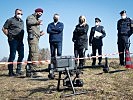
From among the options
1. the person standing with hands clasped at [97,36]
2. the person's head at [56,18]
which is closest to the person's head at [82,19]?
the person's head at [56,18]

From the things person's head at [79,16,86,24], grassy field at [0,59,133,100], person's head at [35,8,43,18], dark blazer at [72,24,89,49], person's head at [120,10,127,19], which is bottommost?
grassy field at [0,59,133,100]

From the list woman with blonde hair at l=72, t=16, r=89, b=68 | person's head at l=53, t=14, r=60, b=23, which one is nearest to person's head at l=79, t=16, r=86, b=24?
woman with blonde hair at l=72, t=16, r=89, b=68

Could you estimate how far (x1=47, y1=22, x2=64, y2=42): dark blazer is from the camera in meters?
12.0

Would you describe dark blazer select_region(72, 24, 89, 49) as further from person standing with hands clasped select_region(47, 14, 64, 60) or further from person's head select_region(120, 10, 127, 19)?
person's head select_region(120, 10, 127, 19)

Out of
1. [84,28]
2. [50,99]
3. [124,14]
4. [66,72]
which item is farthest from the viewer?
[124,14]

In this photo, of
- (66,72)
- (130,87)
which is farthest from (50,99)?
(130,87)

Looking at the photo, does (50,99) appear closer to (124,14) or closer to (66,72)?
(66,72)

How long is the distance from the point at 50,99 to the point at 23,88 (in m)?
1.87

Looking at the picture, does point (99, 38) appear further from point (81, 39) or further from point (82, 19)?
point (82, 19)

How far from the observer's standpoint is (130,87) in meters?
8.27

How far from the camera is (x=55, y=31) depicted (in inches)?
474

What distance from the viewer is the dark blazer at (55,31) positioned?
11977mm

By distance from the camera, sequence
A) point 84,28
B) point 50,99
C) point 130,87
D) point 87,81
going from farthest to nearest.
Answer: point 84,28 < point 87,81 < point 130,87 < point 50,99

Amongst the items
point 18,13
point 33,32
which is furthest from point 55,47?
point 18,13
